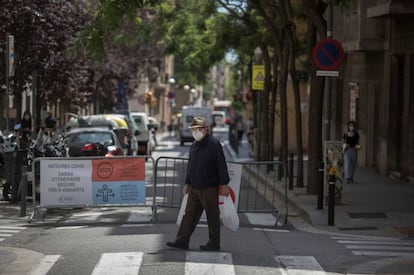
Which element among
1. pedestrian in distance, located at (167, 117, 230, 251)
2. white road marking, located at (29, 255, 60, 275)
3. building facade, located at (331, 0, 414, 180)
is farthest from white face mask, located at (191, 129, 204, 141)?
building facade, located at (331, 0, 414, 180)

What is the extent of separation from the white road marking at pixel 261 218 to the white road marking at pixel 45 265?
528 cm

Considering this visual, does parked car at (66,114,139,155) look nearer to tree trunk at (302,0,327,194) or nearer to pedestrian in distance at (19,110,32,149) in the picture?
pedestrian in distance at (19,110,32,149)

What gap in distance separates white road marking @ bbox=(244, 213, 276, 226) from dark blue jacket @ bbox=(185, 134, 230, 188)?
4459 mm

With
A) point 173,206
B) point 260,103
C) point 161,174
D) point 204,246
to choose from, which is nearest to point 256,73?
point 260,103

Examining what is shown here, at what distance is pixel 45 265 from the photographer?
1208 cm

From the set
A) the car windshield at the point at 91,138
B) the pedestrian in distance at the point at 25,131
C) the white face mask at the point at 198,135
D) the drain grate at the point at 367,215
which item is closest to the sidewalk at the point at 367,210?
the drain grate at the point at 367,215

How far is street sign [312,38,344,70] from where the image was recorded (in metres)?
19.7

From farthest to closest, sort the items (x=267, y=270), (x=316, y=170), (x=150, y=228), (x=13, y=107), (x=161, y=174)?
(x=13, y=107) < (x=161, y=174) < (x=316, y=170) < (x=150, y=228) < (x=267, y=270)

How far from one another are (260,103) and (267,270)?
26967mm

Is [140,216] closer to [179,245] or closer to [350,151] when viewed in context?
[179,245]

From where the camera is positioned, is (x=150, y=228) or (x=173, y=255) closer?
(x=173, y=255)

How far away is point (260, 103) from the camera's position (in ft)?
126

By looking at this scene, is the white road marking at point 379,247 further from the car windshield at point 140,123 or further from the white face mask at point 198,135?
the car windshield at point 140,123

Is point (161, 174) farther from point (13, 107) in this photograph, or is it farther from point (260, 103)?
point (13, 107)
